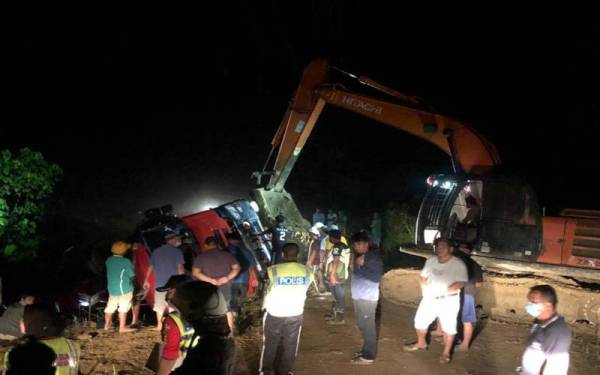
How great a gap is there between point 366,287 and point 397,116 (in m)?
4.65

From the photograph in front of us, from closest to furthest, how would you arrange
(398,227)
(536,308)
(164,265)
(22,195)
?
(536,308) → (164,265) → (22,195) → (398,227)

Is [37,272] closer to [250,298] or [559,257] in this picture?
[250,298]

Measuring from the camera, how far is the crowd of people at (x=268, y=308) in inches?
103

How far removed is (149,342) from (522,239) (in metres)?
6.82

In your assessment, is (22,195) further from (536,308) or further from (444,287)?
(536,308)

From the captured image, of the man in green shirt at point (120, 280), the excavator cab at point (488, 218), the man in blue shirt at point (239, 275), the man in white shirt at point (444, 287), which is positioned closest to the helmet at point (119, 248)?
the man in green shirt at point (120, 280)

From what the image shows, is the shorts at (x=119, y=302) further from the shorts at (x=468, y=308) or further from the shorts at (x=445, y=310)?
the shorts at (x=468, y=308)

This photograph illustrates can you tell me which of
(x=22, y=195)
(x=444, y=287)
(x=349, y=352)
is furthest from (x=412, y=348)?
(x=22, y=195)

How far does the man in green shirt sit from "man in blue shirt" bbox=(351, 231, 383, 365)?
11.6 feet

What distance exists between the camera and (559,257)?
857 cm

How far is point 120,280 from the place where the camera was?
733 centimetres

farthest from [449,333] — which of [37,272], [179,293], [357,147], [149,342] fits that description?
[357,147]

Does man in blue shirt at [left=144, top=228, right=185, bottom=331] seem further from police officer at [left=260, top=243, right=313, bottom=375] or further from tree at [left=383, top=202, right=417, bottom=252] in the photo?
tree at [left=383, top=202, right=417, bottom=252]

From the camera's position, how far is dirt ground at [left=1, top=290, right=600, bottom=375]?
20.8ft
